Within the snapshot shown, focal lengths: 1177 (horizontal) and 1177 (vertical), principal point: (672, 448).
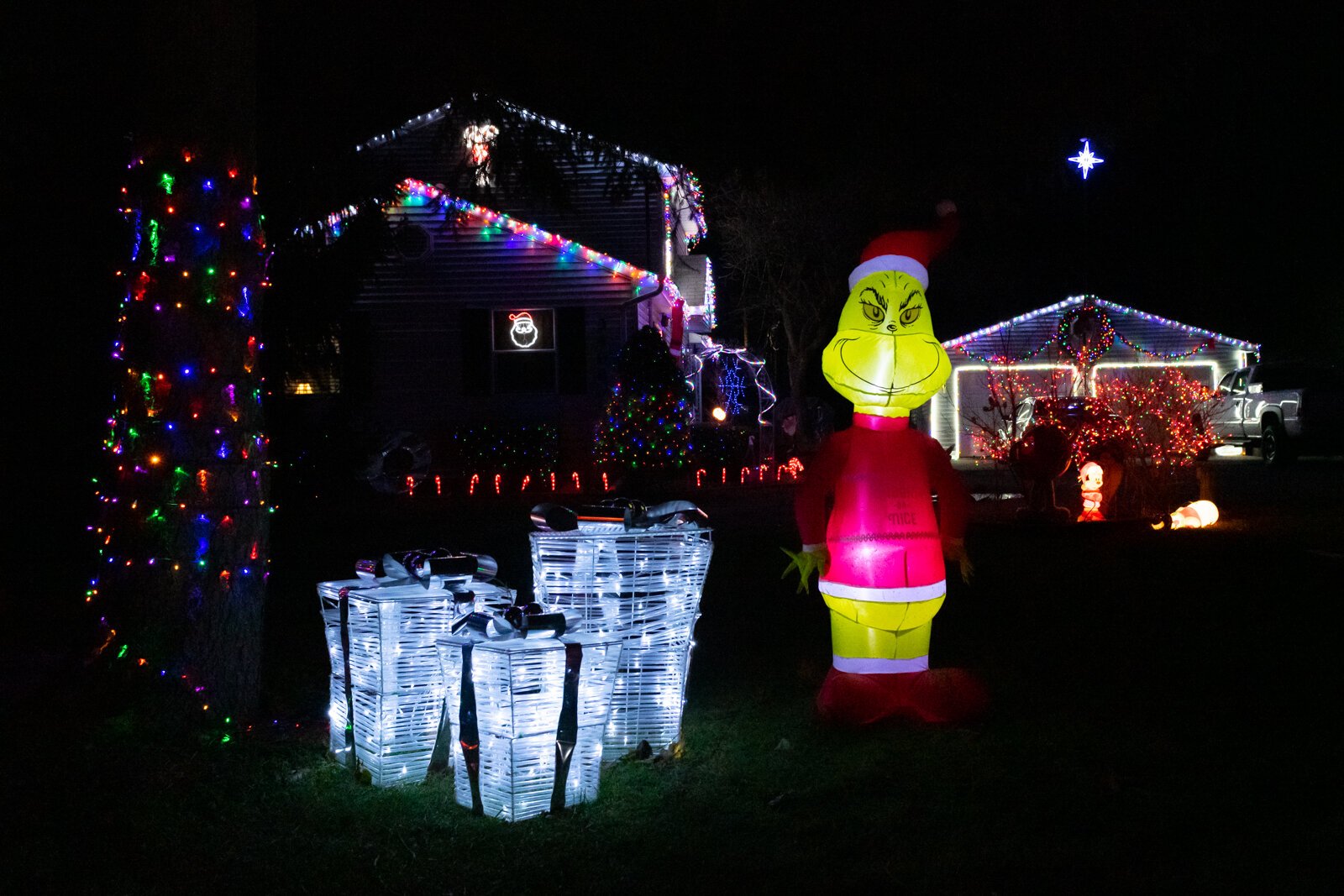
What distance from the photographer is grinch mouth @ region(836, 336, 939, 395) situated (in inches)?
196

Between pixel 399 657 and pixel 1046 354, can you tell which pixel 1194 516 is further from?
pixel 1046 354

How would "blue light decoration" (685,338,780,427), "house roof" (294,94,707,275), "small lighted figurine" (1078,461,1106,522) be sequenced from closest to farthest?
"house roof" (294,94,707,275), "small lighted figurine" (1078,461,1106,522), "blue light decoration" (685,338,780,427)

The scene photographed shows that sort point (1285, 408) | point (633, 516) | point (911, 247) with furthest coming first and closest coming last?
point (1285, 408) → point (911, 247) → point (633, 516)

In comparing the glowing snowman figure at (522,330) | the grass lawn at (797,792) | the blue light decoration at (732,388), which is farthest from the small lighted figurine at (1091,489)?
the blue light decoration at (732,388)

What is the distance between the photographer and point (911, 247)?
16.6 ft

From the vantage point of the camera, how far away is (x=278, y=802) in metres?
4.14

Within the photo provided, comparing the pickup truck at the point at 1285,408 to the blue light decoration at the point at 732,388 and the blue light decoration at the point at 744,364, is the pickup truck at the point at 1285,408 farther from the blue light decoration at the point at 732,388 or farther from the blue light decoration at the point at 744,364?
the blue light decoration at the point at 732,388

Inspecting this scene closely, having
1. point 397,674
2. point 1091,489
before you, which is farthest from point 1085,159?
point 397,674

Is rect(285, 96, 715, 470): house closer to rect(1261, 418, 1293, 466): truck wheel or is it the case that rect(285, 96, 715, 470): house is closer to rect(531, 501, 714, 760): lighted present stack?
rect(1261, 418, 1293, 466): truck wheel

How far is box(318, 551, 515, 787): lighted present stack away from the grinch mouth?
177cm

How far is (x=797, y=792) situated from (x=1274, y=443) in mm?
19654

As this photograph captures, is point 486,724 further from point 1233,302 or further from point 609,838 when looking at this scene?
point 1233,302

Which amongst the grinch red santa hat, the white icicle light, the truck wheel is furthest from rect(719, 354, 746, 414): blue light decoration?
the white icicle light

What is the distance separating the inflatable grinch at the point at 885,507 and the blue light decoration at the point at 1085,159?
4416 millimetres
